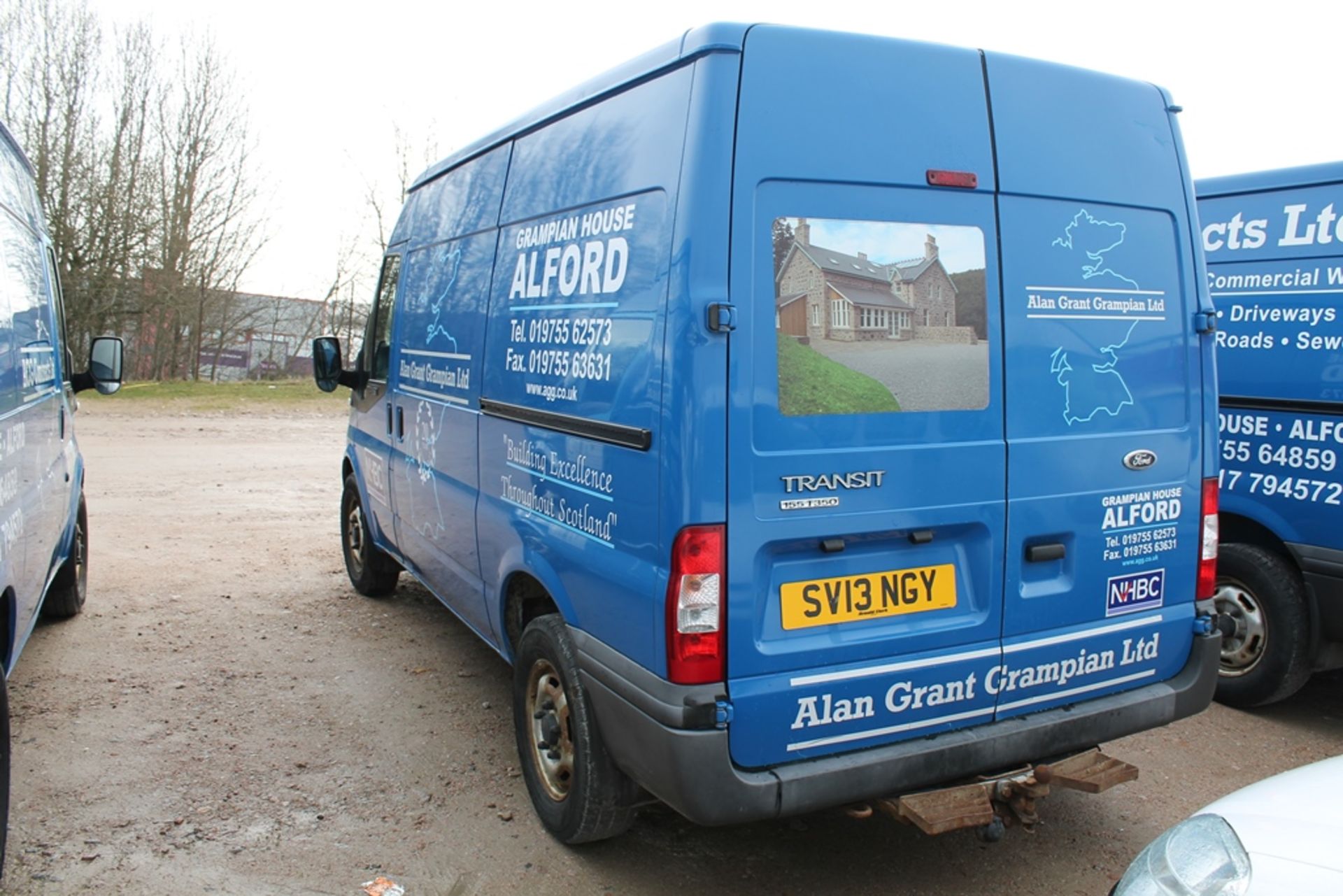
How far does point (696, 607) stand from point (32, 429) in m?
3.12

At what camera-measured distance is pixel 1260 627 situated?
4840 mm

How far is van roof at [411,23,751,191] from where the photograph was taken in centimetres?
282

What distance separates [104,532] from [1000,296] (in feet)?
25.7

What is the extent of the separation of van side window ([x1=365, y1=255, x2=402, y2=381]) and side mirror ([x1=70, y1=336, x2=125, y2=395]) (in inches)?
54.2

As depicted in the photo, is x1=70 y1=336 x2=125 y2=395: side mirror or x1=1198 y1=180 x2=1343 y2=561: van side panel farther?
x1=70 y1=336 x2=125 y2=395: side mirror

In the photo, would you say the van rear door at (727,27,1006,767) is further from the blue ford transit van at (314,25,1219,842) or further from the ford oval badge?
the ford oval badge

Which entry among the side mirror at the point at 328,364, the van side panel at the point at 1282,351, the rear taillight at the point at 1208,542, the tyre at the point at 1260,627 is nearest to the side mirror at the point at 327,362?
the side mirror at the point at 328,364

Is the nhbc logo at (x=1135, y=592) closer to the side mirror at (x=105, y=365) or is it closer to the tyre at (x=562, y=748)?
the tyre at (x=562, y=748)

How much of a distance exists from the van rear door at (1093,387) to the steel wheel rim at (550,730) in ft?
4.67

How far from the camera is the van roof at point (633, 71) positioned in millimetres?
2816

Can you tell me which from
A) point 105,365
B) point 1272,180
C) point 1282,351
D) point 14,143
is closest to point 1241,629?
point 1282,351

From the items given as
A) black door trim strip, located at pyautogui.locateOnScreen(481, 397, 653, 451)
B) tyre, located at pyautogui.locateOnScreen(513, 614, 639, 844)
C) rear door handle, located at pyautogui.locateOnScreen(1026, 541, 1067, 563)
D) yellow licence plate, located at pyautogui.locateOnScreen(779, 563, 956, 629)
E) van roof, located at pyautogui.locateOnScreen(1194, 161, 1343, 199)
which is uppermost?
van roof, located at pyautogui.locateOnScreen(1194, 161, 1343, 199)

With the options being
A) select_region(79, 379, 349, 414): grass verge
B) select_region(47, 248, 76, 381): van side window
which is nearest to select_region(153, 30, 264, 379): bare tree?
select_region(79, 379, 349, 414): grass verge

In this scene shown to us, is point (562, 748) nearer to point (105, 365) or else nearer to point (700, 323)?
point (700, 323)
